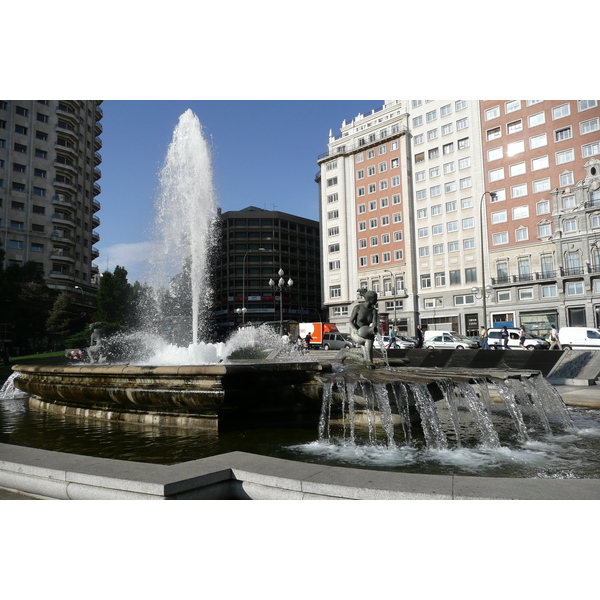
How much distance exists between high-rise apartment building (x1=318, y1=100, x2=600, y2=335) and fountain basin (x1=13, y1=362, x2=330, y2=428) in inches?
1374

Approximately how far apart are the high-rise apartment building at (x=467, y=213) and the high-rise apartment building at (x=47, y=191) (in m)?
34.0

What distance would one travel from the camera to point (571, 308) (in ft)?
144

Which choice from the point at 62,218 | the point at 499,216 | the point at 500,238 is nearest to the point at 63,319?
the point at 62,218

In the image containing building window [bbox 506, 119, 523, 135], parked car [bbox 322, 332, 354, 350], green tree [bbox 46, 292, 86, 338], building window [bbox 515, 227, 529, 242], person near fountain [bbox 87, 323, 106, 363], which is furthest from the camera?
building window [bbox 506, 119, 523, 135]

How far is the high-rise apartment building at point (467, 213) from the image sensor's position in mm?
44219

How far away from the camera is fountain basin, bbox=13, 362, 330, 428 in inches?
256

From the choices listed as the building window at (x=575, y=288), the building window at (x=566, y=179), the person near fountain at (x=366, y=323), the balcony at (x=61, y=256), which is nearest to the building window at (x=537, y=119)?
the building window at (x=566, y=179)

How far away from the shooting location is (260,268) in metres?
86.1

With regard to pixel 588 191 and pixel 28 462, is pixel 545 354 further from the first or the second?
pixel 588 191

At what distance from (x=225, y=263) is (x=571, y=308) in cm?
5944

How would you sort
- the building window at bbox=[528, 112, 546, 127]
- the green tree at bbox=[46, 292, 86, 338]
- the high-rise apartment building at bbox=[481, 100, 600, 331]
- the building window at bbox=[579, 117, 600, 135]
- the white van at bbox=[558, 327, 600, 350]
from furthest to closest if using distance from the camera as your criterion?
the building window at bbox=[528, 112, 546, 127] → the green tree at bbox=[46, 292, 86, 338] → the building window at bbox=[579, 117, 600, 135] → the high-rise apartment building at bbox=[481, 100, 600, 331] → the white van at bbox=[558, 327, 600, 350]

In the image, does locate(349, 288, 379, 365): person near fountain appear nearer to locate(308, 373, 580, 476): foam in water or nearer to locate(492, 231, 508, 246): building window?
locate(308, 373, 580, 476): foam in water

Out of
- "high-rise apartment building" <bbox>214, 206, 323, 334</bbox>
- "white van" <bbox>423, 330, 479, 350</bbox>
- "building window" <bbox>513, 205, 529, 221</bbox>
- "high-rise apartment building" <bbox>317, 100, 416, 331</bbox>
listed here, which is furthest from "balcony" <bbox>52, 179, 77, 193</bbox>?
"building window" <bbox>513, 205, 529, 221</bbox>

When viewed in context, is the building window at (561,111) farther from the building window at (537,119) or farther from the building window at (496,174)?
the building window at (496,174)
